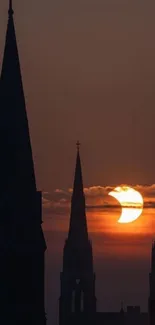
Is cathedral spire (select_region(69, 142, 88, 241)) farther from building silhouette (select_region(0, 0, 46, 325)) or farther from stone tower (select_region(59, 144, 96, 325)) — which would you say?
building silhouette (select_region(0, 0, 46, 325))

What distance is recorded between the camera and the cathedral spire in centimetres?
12862

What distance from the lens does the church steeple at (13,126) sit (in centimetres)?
6166

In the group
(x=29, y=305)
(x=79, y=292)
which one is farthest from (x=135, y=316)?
(x=29, y=305)

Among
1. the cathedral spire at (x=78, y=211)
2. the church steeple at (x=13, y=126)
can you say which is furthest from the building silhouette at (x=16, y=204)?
the cathedral spire at (x=78, y=211)

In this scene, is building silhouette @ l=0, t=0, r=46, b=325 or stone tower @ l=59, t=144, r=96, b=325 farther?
stone tower @ l=59, t=144, r=96, b=325

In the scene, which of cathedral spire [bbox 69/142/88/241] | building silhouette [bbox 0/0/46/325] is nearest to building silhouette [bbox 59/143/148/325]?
cathedral spire [bbox 69/142/88/241]

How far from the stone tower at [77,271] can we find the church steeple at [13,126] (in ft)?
217

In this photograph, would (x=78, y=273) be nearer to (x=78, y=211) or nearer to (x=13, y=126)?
(x=78, y=211)

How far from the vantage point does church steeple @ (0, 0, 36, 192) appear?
61.7 meters

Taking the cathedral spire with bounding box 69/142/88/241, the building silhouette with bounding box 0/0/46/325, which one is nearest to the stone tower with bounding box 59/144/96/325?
the cathedral spire with bounding box 69/142/88/241

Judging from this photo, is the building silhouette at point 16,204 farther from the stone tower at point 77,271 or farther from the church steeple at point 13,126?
the stone tower at point 77,271

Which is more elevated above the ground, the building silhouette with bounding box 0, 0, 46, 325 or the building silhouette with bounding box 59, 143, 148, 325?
the building silhouette with bounding box 59, 143, 148, 325

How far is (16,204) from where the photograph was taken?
2432 inches

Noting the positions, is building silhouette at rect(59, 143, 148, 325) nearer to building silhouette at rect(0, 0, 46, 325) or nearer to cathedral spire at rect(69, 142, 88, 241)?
cathedral spire at rect(69, 142, 88, 241)
